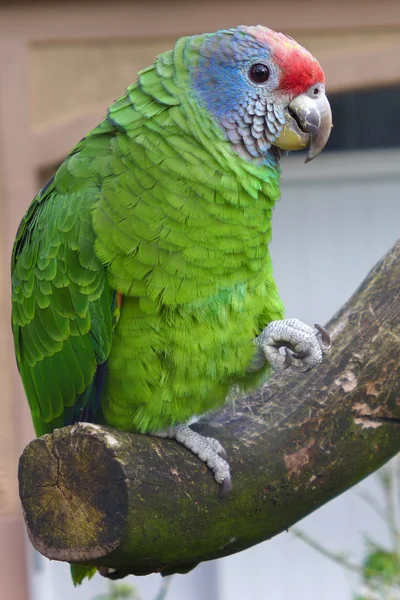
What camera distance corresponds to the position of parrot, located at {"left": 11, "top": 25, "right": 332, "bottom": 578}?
1.93m

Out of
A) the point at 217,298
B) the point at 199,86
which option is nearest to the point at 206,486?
the point at 217,298

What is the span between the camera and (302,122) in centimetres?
199

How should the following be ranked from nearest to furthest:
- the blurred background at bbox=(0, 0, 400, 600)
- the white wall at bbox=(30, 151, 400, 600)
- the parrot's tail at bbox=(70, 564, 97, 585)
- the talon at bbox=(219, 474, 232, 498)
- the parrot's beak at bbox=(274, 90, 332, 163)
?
the talon at bbox=(219, 474, 232, 498) < the parrot's beak at bbox=(274, 90, 332, 163) < the parrot's tail at bbox=(70, 564, 97, 585) < the blurred background at bbox=(0, 0, 400, 600) < the white wall at bbox=(30, 151, 400, 600)

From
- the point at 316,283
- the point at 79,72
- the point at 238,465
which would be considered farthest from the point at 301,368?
the point at 316,283

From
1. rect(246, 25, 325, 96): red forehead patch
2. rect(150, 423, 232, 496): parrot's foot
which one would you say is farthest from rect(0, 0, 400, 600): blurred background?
rect(246, 25, 325, 96): red forehead patch

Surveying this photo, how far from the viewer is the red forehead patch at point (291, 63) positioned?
1.97 metres

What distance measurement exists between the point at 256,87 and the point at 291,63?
0.31ft

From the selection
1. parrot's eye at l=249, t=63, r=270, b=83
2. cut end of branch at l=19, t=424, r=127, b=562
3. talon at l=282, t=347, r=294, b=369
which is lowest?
cut end of branch at l=19, t=424, r=127, b=562

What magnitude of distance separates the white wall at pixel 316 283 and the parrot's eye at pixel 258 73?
267 centimetres

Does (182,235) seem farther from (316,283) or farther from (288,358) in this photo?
(316,283)

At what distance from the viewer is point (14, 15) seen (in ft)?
12.4

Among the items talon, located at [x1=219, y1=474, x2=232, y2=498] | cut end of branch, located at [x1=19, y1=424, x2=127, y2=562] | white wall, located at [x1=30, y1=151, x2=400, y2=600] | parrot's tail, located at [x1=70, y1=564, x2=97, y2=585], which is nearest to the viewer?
cut end of branch, located at [x1=19, y1=424, x2=127, y2=562]

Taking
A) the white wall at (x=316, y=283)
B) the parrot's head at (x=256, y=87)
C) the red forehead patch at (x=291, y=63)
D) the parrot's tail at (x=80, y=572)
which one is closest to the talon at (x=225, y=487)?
the parrot's tail at (x=80, y=572)

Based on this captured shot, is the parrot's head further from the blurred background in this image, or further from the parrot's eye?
the blurred background
